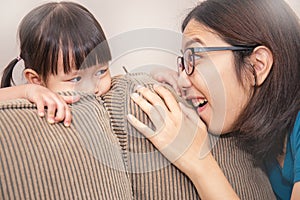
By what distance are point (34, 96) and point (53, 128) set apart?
12cm

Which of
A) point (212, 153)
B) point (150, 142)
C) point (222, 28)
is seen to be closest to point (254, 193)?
point (212, 153)

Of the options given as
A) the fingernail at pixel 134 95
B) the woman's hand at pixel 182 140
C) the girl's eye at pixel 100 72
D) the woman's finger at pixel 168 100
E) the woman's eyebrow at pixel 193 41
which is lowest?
the woman's hand at pixel 182 140

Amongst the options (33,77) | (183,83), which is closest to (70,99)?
(183,83)

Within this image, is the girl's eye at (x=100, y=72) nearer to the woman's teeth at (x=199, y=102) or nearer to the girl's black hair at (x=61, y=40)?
the girl's black hair at (x=61, y=40)

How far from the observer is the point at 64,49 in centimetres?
119

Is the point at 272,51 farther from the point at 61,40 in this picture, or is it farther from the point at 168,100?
the point at 61,40

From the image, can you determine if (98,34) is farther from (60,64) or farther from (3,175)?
(3,175)

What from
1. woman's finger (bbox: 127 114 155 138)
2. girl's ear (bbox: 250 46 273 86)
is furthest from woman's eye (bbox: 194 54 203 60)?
woman's finger (bbox: 127 114 155 138)

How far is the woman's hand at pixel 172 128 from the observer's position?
0.80m

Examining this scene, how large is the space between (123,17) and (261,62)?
0.94m

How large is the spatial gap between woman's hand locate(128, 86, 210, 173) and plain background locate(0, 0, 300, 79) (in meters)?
0.85

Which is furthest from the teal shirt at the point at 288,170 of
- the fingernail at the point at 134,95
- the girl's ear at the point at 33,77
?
the girl's ear at the point at 33,77

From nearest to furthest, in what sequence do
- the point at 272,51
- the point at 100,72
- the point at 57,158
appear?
the point at 57,158 < the point at 272,51 < the point at 100,72

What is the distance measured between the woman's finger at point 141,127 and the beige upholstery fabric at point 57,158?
0.05 m
